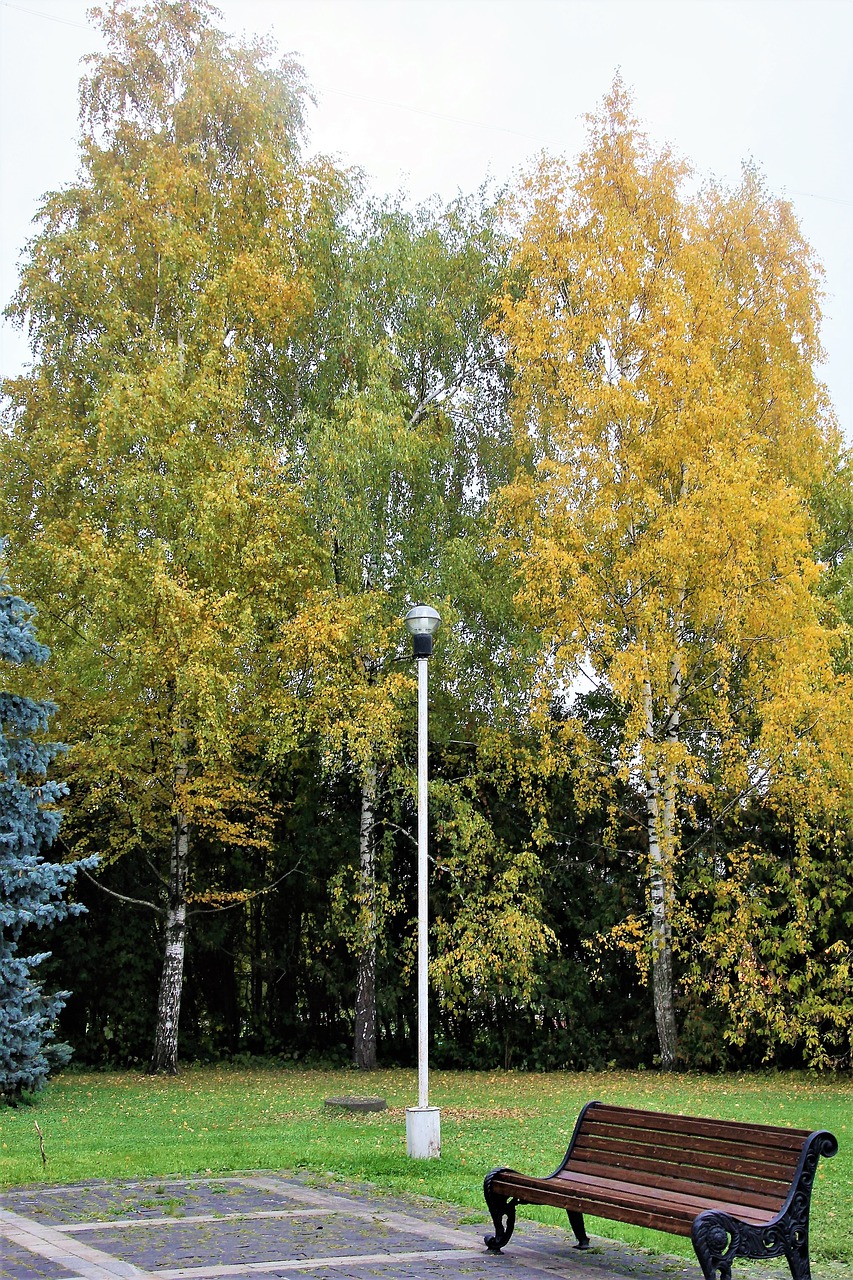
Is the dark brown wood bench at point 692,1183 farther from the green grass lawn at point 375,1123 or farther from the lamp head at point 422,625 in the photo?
the lamp head at point 422,625

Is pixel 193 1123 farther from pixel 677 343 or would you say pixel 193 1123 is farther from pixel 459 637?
pixel 677 343

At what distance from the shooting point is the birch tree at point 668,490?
15.6 meters

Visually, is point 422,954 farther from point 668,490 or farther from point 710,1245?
point 668,490

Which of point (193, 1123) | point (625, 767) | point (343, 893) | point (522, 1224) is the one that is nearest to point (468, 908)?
point (343, 893)

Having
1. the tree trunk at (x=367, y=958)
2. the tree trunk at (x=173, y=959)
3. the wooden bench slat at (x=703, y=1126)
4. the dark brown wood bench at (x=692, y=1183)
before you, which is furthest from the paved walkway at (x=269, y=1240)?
the tree trunk at (x=367, y=958)

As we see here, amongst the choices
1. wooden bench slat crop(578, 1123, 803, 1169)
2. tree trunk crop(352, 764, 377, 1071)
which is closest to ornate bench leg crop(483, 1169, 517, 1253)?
wooden bench slat crop(578, 1123, 803, 1169)

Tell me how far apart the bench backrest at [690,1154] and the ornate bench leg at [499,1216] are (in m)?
0.40

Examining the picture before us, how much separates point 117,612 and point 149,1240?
987 cm

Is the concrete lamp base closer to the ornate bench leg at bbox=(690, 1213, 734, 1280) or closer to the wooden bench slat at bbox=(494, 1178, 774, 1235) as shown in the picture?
the wooden bench slat at bbox=(494, 1178, 774, 1235)

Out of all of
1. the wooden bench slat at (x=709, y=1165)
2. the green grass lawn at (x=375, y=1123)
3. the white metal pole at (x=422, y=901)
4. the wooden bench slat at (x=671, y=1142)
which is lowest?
the green grass lawn at (x=375, y=1123)

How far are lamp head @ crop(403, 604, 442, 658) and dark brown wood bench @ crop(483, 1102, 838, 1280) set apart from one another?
3.87 meters

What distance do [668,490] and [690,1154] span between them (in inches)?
480

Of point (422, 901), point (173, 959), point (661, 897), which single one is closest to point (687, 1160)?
point (422, 901)

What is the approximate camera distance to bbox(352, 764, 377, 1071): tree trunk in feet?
56.1
